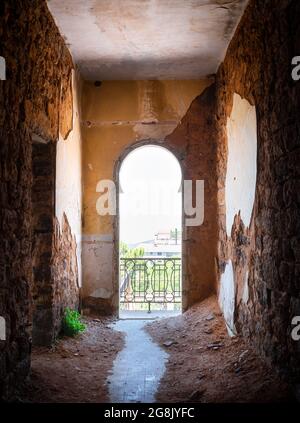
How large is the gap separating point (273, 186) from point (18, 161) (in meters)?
1.90

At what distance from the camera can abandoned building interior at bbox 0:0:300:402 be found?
120 inches

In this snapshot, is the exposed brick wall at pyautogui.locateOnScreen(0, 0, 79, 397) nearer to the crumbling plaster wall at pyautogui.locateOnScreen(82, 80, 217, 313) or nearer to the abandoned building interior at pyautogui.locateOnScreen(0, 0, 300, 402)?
the abandoned building interior at pyautogui.locateOnScreen(0, 0, 300, 402)

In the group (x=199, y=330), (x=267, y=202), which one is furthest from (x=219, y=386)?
(x=199, y=330)

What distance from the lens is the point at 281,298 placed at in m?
3.05

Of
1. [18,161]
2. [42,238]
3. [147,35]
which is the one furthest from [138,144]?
[18,161]

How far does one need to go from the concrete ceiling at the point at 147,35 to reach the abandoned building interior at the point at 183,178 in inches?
0.8

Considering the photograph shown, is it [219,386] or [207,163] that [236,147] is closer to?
[207,163]

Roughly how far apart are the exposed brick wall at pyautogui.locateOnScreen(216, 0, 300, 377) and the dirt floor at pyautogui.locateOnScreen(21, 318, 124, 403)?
1399 mm

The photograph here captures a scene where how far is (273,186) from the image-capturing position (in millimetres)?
3254

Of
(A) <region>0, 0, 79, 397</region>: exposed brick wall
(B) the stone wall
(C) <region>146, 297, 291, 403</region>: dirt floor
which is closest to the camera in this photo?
(A) <region>0, 0, 79, 397</region>: exposed brick wall

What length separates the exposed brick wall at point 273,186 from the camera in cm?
280

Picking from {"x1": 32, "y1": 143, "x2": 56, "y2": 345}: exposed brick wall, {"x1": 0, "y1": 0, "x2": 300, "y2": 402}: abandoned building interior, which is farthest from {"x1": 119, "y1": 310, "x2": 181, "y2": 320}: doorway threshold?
{"x1": 32, "y1": 143, "x2": 56, "y2": 345}: exposed brick wall

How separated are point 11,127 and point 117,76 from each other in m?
3.47

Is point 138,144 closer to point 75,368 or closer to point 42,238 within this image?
point 42,238
